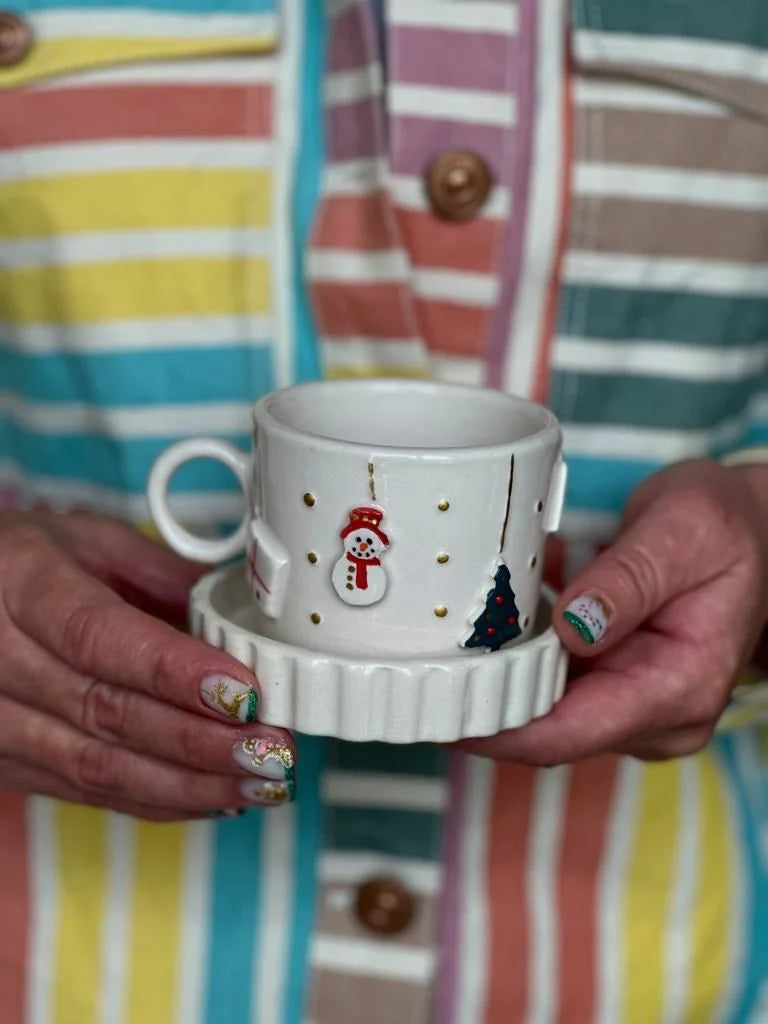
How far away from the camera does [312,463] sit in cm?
50

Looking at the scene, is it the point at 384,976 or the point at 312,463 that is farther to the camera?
the point at 384,976

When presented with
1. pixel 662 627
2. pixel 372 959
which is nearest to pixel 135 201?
pixel 662 627

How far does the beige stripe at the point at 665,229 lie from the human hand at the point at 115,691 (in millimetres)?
283

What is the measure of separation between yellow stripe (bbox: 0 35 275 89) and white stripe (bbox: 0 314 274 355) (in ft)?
0.45

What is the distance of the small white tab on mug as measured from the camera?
53 centimetres

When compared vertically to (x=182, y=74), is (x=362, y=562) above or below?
below

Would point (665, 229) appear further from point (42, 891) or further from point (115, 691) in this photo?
point (42, 891)

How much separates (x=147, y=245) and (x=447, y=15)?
0.20 metres

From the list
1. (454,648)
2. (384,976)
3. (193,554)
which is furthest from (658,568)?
(384,976)

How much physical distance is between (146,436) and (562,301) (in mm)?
248

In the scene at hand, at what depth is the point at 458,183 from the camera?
0.64 meters

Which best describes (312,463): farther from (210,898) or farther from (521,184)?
(210,898)

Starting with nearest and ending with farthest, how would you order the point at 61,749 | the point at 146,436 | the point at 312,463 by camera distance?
the point at 312,463 → the point at 61,749 → the point at 146,436

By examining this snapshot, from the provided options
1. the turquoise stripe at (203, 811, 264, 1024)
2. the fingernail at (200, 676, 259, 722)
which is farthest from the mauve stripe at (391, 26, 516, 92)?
the turquoise stripe at (203, 811, 264, 1024)
